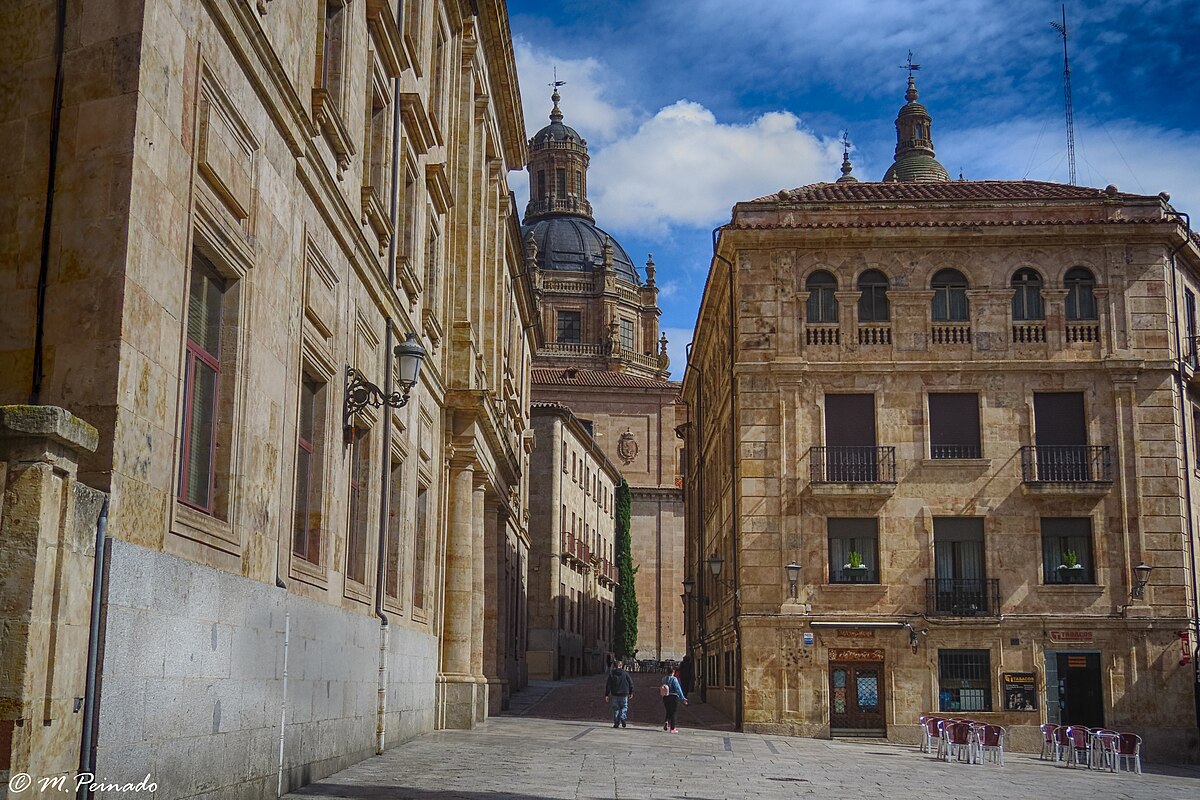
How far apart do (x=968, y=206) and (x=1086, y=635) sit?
35.3ft

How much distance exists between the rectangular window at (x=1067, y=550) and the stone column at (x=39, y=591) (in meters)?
26.9

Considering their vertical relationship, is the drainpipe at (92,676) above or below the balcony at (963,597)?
below

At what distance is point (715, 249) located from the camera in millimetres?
34062

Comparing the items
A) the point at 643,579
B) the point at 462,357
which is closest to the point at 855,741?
the point at 462,357

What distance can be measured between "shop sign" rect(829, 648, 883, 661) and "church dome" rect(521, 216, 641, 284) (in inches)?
2712

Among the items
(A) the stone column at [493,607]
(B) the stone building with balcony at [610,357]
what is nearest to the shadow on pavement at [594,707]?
(A) the stone column at [493,607]

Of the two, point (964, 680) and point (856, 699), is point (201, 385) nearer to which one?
point (856, 699)

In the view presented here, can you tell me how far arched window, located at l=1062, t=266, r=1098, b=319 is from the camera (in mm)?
31859

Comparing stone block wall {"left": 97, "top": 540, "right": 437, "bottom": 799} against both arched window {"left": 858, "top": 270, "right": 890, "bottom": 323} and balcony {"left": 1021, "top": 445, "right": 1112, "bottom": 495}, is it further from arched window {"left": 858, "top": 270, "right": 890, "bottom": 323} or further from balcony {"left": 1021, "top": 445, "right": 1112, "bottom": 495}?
balcony {"left": 1021, "top": 445, "right": 1112, "bottom": 495}

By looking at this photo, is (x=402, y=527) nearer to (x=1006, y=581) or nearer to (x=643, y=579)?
(x=1006, y=581)

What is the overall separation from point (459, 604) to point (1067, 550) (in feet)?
48.2

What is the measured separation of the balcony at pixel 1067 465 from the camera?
30.5 metres

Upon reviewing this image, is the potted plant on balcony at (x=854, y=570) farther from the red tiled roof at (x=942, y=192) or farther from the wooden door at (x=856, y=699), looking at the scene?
the red tiled roof at (x=942, y=192)

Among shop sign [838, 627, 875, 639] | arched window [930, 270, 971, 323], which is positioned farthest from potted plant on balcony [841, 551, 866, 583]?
arched window [930, 270, 971, 323]
